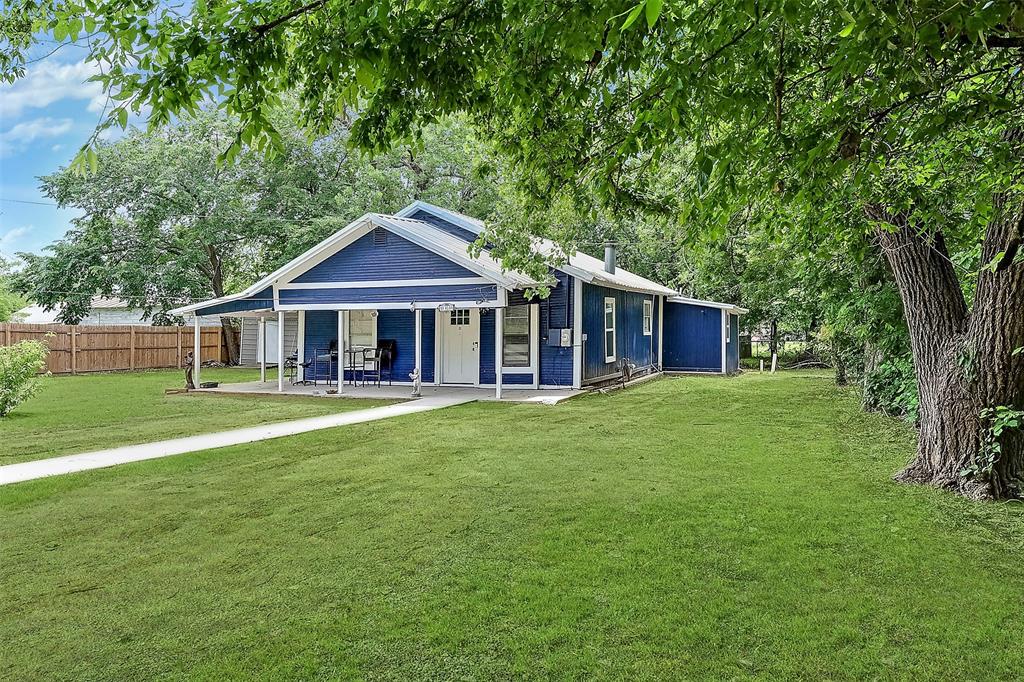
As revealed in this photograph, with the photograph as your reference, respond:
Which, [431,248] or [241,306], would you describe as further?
[241,306]

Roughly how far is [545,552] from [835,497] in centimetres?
280

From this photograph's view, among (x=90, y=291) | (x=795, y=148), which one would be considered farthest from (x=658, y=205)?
(x=90, y=291)

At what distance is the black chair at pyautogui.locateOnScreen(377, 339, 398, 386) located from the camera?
51.7 ft

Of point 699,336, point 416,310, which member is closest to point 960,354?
point 416,310

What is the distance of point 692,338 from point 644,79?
16595 mm

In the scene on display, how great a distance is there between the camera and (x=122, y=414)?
35.3 feet

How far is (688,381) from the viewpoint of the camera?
56.7 ft

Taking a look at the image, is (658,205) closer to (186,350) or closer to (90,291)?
(186,350)

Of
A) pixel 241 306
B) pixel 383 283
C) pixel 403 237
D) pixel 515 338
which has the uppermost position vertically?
pixel 403 237

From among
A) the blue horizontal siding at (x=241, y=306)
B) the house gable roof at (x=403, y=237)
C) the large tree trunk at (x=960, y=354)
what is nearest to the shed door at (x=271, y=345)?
the blue horizontal siding at (x=241, y=306)

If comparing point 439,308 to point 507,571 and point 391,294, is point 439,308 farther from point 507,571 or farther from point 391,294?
point 507,571

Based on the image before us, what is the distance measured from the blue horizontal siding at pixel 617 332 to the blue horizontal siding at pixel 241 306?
751 centimetres

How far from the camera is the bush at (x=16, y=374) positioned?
10.2 meters

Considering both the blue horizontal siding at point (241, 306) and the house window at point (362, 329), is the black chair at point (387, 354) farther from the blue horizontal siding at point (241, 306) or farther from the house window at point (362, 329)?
the blue horizontal siding at point (241, 306)
